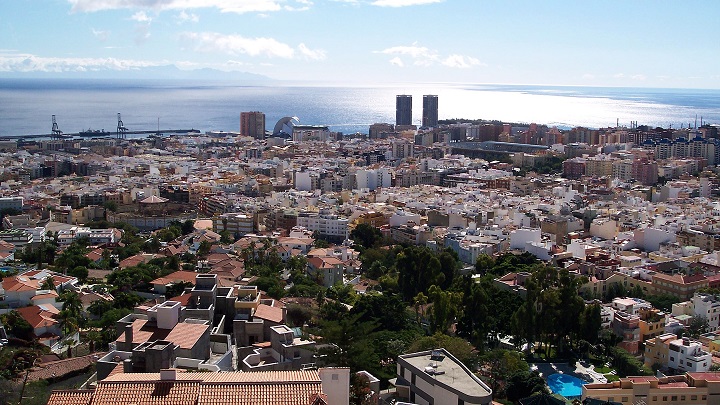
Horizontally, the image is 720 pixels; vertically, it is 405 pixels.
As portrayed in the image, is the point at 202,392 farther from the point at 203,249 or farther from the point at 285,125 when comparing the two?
the point at 285,125

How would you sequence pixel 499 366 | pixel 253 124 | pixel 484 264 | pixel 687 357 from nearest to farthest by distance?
pixel 499 366 < pixel 687 357 < pixel 484 264 < pixel 253 124

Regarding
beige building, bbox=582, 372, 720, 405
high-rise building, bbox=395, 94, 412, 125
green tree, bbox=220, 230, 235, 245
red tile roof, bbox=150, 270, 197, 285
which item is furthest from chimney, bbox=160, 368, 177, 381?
high-rise building, bbox=395, 94, 412, 125

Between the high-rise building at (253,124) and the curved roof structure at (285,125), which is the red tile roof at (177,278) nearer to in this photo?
the high-rise building at (253,124)

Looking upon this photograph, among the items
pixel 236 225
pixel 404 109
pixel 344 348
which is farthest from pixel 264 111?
pixel 344 348

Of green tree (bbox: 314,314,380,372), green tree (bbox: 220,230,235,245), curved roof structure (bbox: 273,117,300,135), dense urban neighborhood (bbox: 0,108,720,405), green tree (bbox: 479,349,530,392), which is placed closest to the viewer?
dense urban neighborhood (bbox: 0,108,720,405)

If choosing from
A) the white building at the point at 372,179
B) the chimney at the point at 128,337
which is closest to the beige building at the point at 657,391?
the chimney at the point at 128,337

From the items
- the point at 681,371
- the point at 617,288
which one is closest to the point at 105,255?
the point at 617,288

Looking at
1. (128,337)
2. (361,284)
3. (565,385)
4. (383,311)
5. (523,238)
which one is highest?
(128,337)

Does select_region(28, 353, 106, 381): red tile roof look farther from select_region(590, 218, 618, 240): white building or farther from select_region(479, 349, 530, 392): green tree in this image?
select_region(590, 218, 618, 240): white building
